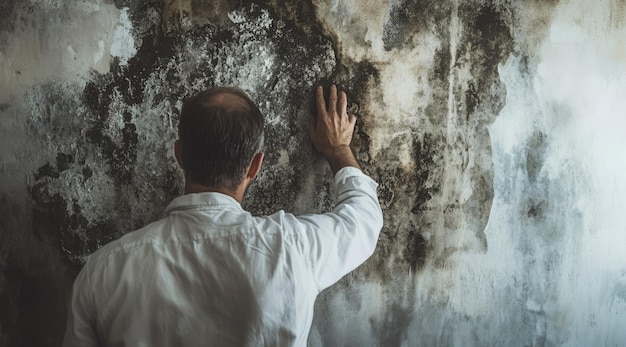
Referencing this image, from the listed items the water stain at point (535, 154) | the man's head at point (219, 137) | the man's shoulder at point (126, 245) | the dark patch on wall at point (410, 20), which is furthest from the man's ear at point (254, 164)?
the water stain at point (535, 154)

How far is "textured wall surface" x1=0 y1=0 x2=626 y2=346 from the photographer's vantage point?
1.80m

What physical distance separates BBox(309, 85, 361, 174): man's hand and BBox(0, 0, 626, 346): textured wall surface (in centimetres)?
5

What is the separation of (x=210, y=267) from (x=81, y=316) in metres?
0.35

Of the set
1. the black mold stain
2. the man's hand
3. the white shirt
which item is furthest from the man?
the black mold stain

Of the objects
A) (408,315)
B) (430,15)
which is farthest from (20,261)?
(430,15)

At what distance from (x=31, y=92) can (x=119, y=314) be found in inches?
36.6

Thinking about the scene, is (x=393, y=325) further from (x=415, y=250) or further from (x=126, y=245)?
(x=126, y=245)

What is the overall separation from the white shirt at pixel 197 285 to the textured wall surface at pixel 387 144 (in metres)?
0.61

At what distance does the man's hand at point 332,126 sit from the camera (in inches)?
75.5

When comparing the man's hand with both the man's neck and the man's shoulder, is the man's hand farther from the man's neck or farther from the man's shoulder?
the man's shoulder

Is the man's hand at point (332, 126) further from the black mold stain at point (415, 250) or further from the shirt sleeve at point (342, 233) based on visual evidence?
the black mold stain at point (415, 250)

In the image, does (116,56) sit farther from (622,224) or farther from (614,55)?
(622,224)

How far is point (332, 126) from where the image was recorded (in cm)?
194

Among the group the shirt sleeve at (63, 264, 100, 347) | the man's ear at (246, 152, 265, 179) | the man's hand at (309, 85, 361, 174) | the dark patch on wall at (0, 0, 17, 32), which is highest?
the dark patch on wall at (0, 0, 17, 32)
